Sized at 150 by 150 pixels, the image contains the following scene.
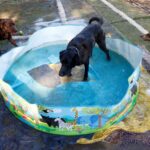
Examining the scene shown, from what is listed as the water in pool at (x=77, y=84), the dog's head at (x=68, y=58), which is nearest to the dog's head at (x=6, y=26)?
the water in pool at (x=77, y=84)

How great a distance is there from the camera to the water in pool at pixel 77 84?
5680mm

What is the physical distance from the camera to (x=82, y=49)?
5.87 meters

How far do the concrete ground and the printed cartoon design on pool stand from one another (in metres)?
0.18

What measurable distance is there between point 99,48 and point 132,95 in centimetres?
232

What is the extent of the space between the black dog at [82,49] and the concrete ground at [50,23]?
1.16 meters

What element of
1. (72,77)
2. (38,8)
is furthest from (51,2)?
(72,77)

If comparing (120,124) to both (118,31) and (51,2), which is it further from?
(51,2)

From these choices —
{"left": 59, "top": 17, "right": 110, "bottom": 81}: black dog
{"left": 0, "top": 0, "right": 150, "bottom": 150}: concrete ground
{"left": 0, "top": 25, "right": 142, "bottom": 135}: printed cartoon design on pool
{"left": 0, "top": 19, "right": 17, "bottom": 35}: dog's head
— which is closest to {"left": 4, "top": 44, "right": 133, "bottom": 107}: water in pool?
{"left": 0, "top": 25, "right": 142, "bottom": 135}: printed cartoon design on pool

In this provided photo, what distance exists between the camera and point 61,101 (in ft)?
18.5

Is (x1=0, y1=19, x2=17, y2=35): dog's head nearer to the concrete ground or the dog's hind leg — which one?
the concrete ground

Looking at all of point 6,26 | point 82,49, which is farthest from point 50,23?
point 82,49

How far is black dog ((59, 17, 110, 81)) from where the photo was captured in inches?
216

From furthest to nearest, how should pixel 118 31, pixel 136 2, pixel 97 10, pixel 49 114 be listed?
pixel 136 2 < pixel 97 10 < pixel 118 31 < pixel 49 114

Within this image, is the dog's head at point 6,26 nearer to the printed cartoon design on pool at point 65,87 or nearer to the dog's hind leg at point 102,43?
the printed cartoon design on pool at point 65,87
